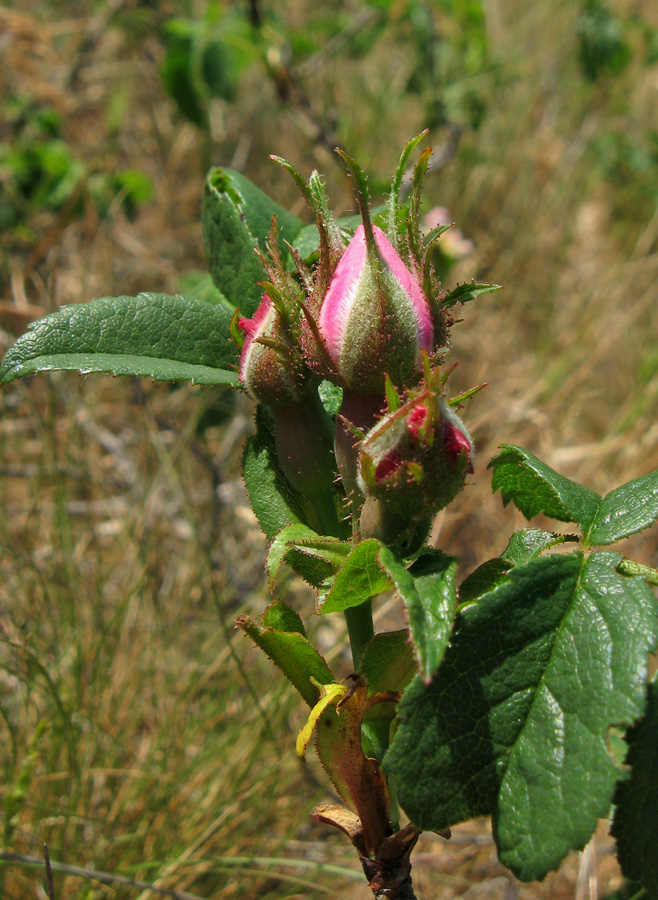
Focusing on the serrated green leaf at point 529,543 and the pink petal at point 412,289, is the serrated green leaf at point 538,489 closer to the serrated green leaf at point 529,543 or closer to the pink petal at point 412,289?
the serrated green leaf at point 529,543

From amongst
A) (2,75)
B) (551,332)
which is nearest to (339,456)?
(551,332)

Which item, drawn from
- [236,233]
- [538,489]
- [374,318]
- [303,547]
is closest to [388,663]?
[303,547]

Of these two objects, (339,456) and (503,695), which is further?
(339,456)

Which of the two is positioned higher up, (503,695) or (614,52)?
(614,52)

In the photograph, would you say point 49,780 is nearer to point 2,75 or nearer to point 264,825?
point 264,825

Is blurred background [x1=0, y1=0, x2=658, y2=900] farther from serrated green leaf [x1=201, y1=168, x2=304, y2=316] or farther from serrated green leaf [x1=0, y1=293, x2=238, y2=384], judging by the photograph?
serrated green leaf [x1=0, y1=293, x2=238, y2=384]

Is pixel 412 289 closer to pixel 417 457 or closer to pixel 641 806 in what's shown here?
pixel 417 457

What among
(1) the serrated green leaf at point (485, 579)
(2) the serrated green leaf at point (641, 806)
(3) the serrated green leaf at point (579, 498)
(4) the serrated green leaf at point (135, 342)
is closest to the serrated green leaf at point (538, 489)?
(3) the serrated green leaf at point (579, 498)

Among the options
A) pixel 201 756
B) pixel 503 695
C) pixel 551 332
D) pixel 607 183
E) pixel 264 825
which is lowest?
pixel 264 825

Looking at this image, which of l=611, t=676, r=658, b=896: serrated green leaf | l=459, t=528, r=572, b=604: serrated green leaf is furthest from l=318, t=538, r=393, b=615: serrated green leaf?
l=611, t=676, r=658, b=896: serrated green leaf
